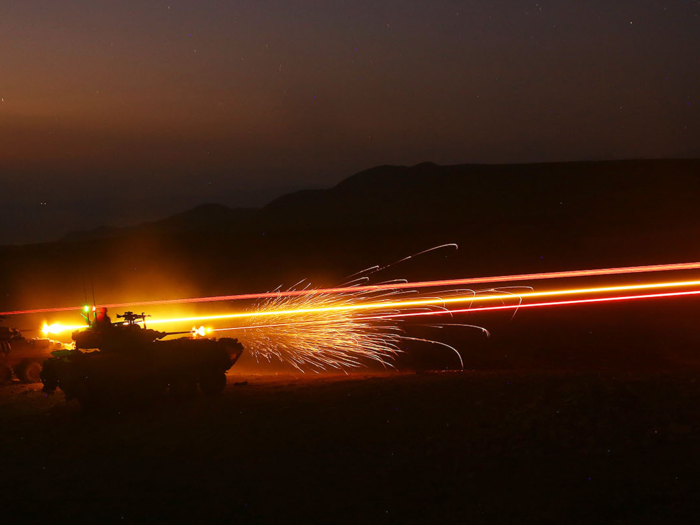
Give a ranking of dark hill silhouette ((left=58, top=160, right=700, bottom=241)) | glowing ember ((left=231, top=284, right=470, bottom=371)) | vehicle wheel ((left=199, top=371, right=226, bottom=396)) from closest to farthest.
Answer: vehicle wheel ((left=199, top=371, right=226, bottom=396)) < glowing ember ((left=231, top=284, right=470, bottom=371)) < dark hill silhouette ((left=58, top=160, right=700, bottom=241))

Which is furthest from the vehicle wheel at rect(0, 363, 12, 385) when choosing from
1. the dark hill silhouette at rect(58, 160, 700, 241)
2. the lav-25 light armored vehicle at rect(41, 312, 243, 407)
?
the dark hill silhouette at rect(58, 160, 700, 241)

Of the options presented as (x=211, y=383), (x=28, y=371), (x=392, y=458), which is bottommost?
(x=392, y=458)

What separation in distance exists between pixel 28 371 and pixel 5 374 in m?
0.59

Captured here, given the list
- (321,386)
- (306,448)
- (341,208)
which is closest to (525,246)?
(321,386)

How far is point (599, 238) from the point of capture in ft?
165

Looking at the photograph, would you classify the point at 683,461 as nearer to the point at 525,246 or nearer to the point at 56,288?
the point at 525,246

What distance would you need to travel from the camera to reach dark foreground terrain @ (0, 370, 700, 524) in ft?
27.1

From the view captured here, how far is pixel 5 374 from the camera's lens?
19.8m

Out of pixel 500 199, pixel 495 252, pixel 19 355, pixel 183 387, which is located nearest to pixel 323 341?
pixel 183 387

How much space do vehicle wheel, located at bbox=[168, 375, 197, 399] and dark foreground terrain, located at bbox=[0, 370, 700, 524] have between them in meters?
1.34

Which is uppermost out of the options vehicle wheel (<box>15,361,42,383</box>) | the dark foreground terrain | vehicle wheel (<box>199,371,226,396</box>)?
vehicle wheel (<box>15,361,42,383</box>)

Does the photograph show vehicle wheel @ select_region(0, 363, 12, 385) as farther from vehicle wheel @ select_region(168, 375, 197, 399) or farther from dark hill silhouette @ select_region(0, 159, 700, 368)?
dark hill silhouette @ select_region(0, 159, 700, 368)

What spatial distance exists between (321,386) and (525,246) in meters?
37.3

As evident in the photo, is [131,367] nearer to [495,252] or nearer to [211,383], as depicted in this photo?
[211,383]
